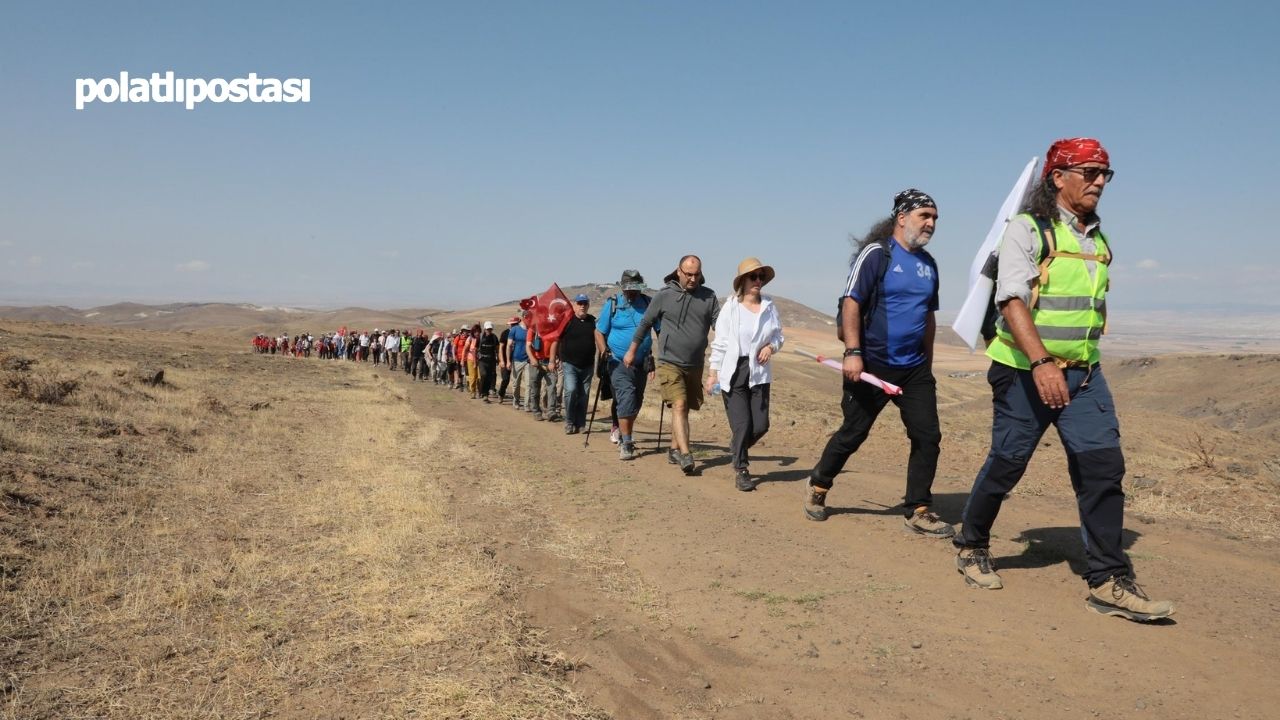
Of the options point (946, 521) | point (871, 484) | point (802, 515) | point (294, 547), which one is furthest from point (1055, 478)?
point (294, 547)

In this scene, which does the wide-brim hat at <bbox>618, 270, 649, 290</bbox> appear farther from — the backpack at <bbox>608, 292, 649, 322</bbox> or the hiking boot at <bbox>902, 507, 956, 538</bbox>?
the hiking boot at <bbox>902, 507, 956, 538</bbox>

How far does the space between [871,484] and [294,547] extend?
519 centimetres

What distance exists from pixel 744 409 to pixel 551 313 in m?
6.16

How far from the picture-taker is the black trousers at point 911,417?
5621 mm

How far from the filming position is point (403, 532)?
597 centimetres

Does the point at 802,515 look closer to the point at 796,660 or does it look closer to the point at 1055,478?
the point at 796,660

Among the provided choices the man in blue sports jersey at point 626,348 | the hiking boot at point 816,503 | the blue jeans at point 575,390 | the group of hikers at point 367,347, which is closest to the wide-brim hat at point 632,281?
the man in blue sports jersey at point 626,348

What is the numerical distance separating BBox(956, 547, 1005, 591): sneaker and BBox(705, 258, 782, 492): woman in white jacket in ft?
9.57

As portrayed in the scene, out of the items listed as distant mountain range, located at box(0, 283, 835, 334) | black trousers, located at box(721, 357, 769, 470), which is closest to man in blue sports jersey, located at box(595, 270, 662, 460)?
black trousers, located at box(721, 357, 769, 470)

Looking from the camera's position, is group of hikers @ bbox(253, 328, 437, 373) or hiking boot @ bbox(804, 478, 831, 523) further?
group of hikers @ bbox(253, 328, 437, 373)

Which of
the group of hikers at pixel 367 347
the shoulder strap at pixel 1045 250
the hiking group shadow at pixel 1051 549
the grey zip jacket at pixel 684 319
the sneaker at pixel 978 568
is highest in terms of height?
the shoulder strap at pixel 1045 250

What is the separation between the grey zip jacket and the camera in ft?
27.5

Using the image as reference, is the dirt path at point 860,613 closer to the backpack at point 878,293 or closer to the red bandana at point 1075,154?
the backpack at point 878,293

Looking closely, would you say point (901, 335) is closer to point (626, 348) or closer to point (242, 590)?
point (242, 590)
